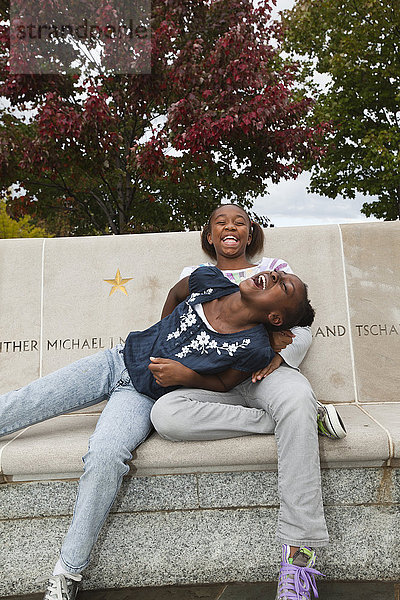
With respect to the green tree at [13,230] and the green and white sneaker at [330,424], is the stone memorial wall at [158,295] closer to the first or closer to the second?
the green and white sneaker at [330,424]

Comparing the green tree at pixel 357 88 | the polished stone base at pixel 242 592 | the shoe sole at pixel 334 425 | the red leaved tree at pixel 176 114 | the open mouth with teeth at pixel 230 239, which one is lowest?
the polished stone base at pixel 242 592

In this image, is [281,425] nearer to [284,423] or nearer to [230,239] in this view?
[284,423]

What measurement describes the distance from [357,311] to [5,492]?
7.18ft

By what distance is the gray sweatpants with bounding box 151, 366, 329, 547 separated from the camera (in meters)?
1.90

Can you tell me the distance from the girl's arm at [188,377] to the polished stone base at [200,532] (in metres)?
0.37

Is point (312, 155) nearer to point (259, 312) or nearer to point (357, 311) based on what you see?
point (357, 311)

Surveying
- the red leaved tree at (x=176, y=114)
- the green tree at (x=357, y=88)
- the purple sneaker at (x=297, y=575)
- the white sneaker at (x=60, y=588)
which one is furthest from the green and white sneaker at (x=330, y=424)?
the green tree at (x=357, y=88)

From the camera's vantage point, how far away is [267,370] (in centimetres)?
229

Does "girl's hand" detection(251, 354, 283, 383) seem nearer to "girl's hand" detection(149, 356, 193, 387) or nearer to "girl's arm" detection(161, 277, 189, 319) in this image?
"girl's hand" detection(149, 356, 193, 387)

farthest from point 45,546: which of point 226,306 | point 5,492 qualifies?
point 226,306

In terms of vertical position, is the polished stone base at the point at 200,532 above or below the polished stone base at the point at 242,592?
above

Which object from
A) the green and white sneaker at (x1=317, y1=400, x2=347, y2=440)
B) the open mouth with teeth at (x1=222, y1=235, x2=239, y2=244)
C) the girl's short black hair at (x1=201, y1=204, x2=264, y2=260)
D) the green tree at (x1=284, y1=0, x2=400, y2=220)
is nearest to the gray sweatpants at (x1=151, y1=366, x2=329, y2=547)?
the green and white sneaker at (x1=317, y1=400, x2=347, y2=440)

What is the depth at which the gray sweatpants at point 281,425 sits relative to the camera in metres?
1.90

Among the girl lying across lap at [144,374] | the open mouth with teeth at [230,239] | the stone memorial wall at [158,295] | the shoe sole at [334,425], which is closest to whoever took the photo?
the girl lying across lap at [144,374]
